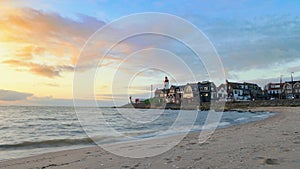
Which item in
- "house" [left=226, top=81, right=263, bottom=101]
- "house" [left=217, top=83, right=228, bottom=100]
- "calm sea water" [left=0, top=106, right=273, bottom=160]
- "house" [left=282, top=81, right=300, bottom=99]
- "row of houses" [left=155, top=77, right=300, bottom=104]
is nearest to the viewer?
"calm sea water" [left=0, top=106, right=273, bottom=160]

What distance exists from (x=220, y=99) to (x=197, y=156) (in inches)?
3716

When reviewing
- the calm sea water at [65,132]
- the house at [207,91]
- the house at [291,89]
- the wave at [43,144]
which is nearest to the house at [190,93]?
the house at [207,91]

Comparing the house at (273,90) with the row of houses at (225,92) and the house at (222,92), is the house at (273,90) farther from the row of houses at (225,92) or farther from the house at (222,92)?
the house at (222,92)

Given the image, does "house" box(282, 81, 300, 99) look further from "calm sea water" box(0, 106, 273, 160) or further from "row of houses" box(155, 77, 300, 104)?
"calm sea water" box(0, 106, 273, 160)

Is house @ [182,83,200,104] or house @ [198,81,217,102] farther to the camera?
house @ [182,83,200,104]

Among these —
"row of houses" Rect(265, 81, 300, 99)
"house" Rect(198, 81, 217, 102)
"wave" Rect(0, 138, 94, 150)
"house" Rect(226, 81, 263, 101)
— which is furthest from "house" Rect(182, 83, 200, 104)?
"wave" Rect(0, 138, 94, 150)

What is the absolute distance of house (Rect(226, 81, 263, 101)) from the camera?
97.2 meters

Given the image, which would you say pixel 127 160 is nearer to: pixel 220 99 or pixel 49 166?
pixel 49 166

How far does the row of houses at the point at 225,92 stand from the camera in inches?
3693

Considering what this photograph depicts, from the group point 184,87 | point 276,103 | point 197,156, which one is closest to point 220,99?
point 184,87

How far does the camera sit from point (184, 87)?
338 ft

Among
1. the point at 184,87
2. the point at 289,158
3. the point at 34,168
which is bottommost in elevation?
the point at 34,168

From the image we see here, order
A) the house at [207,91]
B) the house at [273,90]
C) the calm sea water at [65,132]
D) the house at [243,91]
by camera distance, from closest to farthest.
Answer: the calm sea water at [65,132] < the house at [207,91] < the house at [243,91] < the house at [273,90]

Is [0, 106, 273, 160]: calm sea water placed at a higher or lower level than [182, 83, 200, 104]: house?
lower
